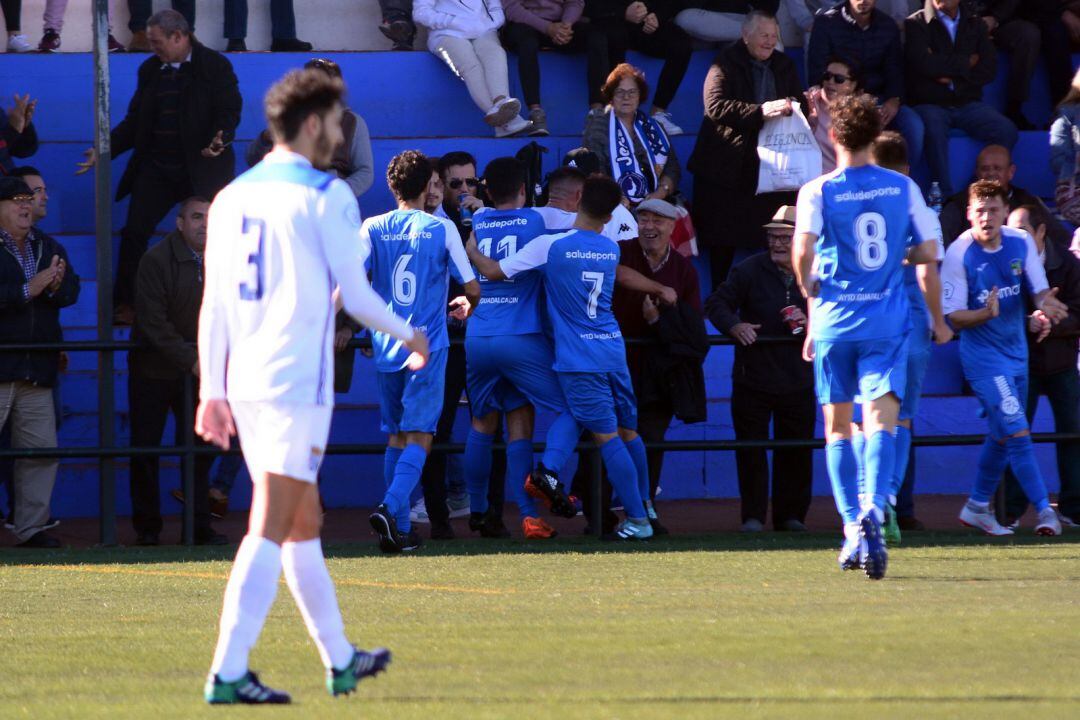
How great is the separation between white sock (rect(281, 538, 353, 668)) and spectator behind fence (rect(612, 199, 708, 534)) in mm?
5494

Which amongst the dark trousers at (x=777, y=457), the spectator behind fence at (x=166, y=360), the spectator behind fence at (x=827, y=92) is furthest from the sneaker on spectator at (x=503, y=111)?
the dark trousers at (x=777, y=457)

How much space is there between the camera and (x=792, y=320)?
10.8 m

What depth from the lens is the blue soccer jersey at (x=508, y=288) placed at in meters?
Answer: 10.2

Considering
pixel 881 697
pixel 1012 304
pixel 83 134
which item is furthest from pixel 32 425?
pixel 881 697

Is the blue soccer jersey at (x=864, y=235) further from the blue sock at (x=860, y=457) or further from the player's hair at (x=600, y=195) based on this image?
the player's hair at (x=600, y=195)

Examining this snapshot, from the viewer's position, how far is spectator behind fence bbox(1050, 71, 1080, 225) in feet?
44.2

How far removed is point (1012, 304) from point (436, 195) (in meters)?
3.56

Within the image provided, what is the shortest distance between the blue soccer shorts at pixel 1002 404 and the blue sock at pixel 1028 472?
9 centimetres

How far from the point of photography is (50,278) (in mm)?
10547

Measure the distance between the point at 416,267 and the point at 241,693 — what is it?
4901mm

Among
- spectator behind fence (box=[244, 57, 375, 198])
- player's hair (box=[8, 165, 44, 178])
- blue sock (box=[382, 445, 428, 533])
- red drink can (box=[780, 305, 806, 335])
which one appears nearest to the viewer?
blue sock (box=[382, 445, 428, 533])

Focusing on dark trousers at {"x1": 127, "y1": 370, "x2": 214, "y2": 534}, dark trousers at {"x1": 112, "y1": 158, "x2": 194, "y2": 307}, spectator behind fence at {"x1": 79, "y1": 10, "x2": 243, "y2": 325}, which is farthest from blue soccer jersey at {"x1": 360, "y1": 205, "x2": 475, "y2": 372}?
dark trousers at {"x1": 112, "y1": 158, "x2": 194, "y2": 307}

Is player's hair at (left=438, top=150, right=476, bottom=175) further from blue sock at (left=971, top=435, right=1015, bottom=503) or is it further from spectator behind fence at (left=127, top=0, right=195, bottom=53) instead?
spectator behind fence at (left=127, top=0, right=195, bottom=53)

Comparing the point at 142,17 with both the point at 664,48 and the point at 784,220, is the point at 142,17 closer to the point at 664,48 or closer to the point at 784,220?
the point at 664,48
